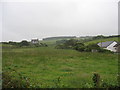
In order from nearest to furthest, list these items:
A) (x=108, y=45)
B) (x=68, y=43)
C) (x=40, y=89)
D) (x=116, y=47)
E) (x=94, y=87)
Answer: (x=40, y=89) < (x=94, y=87) < (x=116, y=47) < (x=108, y=45) < (x=68, y=43)

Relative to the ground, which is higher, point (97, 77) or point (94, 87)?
point (97, 77)

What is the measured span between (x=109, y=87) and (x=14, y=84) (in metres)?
4.11

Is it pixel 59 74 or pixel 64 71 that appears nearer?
pixel 59 74

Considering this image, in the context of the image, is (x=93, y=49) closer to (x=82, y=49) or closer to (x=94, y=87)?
(x=82, y=49)

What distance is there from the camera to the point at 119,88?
6398 millimetres

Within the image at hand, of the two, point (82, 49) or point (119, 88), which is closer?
point (119, 88)

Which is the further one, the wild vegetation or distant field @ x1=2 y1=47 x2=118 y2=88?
distant field @ x1=2 y1=47 x2=118 y2=88

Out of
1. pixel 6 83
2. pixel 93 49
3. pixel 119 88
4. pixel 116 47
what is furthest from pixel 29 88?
pixel 116 47

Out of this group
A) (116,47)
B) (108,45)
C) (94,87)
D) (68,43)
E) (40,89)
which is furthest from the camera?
(68,43)

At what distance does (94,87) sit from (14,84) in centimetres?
341

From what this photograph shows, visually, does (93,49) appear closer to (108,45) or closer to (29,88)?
(108,45)

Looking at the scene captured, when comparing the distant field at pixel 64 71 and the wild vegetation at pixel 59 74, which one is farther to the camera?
the distant field at pixel 64 71

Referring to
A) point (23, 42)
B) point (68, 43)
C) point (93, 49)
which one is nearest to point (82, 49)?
point (93, 49)

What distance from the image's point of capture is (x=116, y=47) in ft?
161
